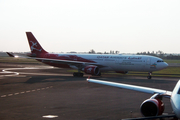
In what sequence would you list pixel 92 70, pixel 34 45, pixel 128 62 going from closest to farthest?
pixel 92 70 < pixel 128 62 < pixel 34 45

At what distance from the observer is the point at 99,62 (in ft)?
137

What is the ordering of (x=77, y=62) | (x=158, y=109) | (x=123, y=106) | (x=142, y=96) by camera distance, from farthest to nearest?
(x=77, y=62) < (x=142, y=96) < (x=123, y=106) < (x=158, y=109)

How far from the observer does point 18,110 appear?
50.9ft

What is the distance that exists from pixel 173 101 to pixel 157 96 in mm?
1995

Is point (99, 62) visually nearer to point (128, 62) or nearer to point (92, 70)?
point (92, 70)

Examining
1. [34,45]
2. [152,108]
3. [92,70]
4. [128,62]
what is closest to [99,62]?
[92,70]

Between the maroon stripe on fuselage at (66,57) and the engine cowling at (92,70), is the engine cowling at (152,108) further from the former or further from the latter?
the maroon stripe on fuselage at (66,57)

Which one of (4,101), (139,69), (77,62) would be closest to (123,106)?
(4,101)

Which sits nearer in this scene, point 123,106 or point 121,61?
point 123,106

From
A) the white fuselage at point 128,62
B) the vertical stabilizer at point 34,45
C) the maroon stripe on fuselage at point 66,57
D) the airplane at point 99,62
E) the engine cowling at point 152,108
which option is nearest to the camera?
the engine cowling at point 152,108

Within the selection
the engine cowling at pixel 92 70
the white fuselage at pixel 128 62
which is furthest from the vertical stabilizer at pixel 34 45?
the engine cowling at pixel 92 70

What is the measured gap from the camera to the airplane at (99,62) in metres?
37.2

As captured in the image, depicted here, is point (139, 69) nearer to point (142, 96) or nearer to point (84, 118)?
point (142, 96)

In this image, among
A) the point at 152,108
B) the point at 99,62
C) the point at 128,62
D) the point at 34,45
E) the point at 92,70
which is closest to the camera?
the point at 152,108
